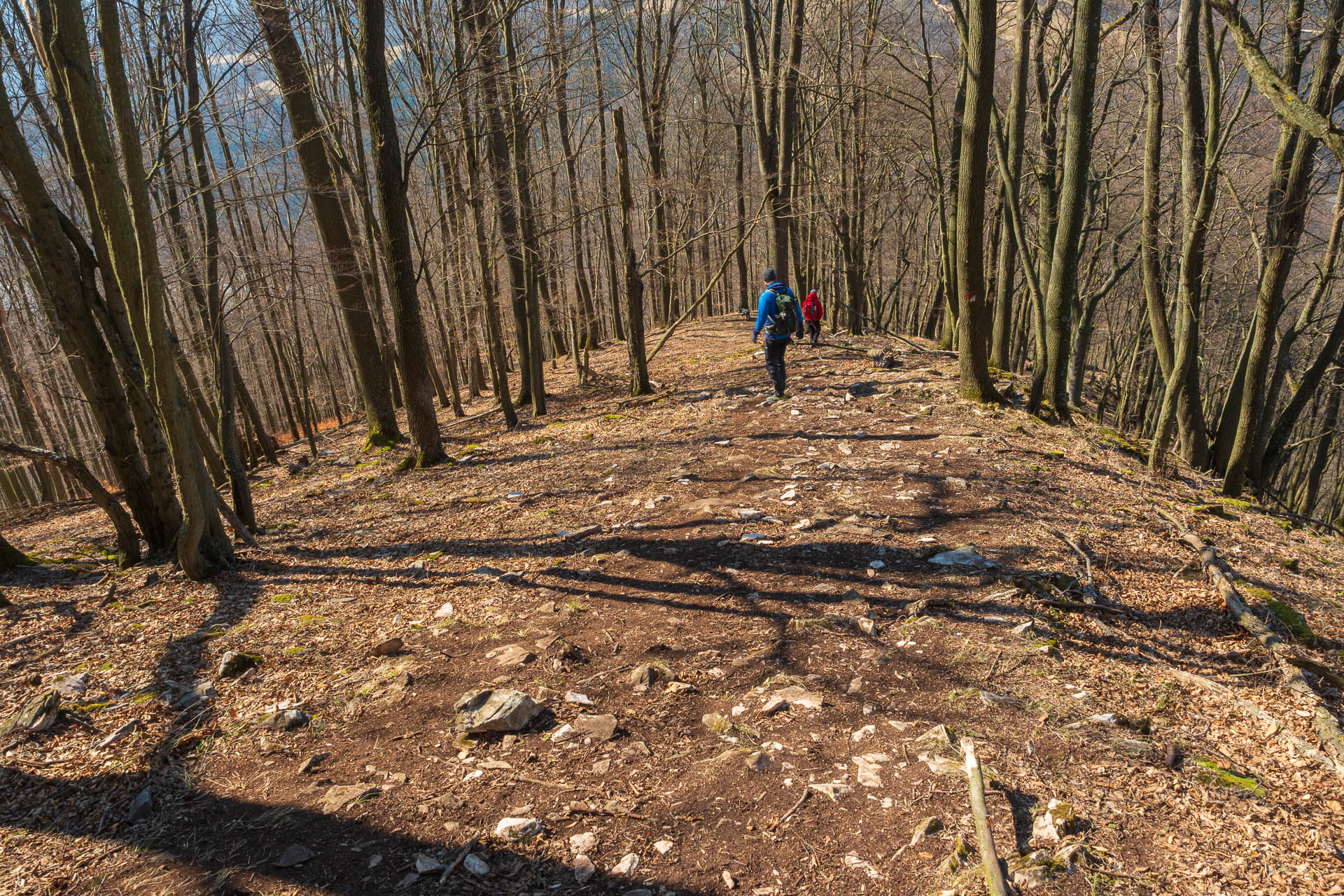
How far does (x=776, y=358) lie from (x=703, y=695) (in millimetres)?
6829

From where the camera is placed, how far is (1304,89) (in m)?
10.7

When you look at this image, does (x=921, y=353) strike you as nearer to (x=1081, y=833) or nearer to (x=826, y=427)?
(x=826, y=427)

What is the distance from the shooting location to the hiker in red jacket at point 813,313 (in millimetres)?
13984

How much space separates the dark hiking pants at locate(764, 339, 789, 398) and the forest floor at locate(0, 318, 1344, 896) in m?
2.70

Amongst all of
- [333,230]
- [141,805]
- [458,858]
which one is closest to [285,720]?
[141,805]

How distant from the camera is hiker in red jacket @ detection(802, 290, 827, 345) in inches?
551

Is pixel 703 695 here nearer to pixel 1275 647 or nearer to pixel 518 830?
pixel 518 830

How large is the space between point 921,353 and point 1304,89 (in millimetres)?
7066

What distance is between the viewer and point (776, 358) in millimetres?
9945

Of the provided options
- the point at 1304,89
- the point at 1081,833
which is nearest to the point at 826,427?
the point at 1081,833

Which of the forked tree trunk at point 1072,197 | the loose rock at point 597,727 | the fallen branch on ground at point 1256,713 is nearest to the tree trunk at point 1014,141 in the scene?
the forked tree trunk at point 1072,197

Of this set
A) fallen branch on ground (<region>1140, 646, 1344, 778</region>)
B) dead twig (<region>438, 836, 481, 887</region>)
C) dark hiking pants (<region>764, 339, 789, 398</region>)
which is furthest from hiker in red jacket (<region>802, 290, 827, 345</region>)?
dead twig (<region>438, 836, 481, 887</region>)

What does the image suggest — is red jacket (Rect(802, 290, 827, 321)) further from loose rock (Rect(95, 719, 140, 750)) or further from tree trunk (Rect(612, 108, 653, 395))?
loose rock (Rect(95, 719, 140, 750))

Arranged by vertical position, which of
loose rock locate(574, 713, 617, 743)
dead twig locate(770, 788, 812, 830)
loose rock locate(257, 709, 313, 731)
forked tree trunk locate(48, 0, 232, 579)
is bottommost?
dead twig locate(770, 788, 812, 830)
